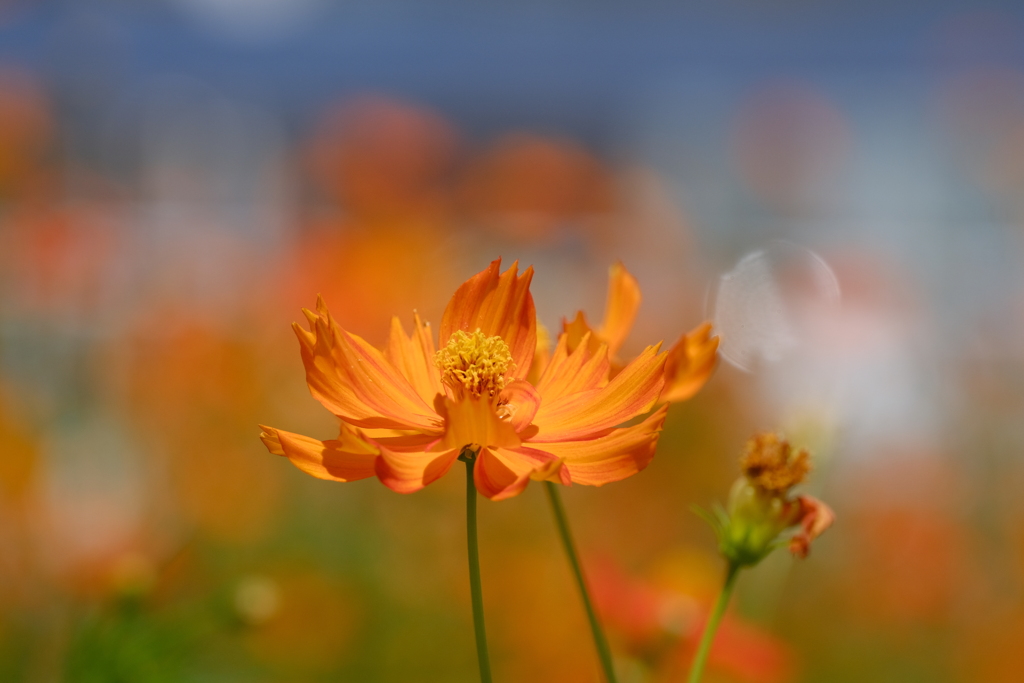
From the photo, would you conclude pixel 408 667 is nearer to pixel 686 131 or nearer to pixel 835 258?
pixel 835 258

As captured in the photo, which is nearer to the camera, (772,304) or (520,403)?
(520,403)

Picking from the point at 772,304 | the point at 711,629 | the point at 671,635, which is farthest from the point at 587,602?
the point at 772,304

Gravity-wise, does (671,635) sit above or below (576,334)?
below

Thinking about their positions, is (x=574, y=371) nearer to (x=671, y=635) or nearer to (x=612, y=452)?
(x=612, y=452)

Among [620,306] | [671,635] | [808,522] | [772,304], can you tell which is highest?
[772,304]

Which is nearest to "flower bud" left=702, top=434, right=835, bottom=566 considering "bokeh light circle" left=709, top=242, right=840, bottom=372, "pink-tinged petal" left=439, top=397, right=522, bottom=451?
"pink-tinged petal" left=439, top=397, right=522, bottom=451

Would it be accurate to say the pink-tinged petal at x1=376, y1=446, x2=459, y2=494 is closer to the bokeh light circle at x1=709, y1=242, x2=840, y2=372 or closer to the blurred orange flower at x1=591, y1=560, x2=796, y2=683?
the blurred orange flower at x1=591, y1=560, x2=796, y2=683

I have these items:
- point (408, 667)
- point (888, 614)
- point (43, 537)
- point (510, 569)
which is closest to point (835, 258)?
point (888, 614)
